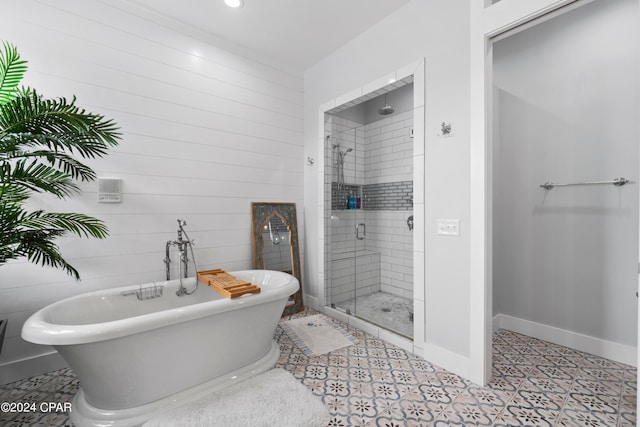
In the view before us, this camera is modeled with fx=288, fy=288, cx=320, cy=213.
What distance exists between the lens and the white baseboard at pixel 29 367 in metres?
1.94

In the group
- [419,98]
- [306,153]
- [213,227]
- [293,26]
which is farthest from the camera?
[306,153]

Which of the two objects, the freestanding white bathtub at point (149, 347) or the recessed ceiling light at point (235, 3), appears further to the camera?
the recessed ceiling light at point (235, 3)

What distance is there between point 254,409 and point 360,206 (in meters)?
2.23

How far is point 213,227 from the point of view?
9.44 ft

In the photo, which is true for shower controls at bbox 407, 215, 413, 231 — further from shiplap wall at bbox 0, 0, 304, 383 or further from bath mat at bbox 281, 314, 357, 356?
shiplap wall at bbox 0, 0, 304, 383

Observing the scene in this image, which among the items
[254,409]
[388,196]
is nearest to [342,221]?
[388,196]

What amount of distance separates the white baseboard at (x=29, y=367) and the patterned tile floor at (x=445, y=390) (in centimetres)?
5

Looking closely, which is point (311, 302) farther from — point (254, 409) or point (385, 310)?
point (254, 409)

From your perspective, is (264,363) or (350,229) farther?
(350,229)

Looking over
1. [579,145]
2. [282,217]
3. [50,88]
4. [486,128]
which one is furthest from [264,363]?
[579,145]

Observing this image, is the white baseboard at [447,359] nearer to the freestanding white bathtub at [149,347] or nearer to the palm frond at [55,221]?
the freestanding white bathtub at [149,347]

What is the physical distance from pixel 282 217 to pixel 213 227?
2.56 ft

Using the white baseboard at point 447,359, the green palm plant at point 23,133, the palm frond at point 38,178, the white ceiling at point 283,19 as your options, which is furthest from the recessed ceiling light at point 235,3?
the white baseboard at point 447,359

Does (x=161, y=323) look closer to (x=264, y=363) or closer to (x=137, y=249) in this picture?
(x=264, y=363)
